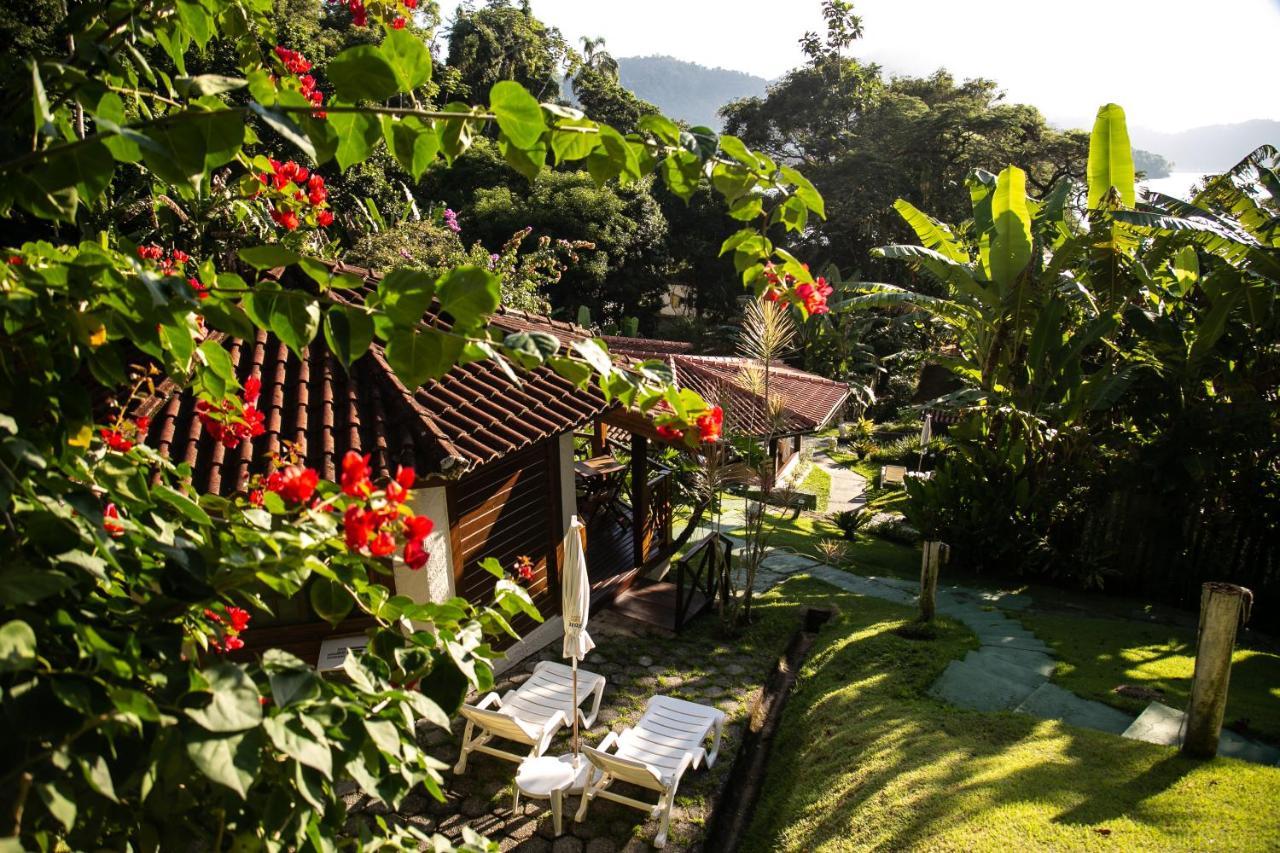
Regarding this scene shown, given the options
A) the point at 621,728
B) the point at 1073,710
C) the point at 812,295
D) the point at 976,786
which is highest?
the point at 812,295

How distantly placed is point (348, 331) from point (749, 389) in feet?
33.9

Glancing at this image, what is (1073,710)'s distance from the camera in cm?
640

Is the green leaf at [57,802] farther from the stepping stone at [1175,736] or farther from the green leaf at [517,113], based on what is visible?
the stepping stone at [1175,736]

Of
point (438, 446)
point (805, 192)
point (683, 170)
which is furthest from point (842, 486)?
point (683, 170)

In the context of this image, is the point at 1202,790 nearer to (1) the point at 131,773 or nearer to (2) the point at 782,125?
(1) the point at 131,773

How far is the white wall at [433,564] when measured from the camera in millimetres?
6859

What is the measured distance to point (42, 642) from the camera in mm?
1422

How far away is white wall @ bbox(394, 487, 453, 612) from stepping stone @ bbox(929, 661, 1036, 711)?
4.45 m

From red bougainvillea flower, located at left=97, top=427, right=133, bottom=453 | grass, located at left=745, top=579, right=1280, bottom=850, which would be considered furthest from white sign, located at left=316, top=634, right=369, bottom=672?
red bougainvillea flower, located at left=97, top=427, right=133, bottom=453

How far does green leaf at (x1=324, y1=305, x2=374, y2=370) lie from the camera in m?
1.48

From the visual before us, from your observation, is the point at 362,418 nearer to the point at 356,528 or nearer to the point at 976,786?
the point at 356,528

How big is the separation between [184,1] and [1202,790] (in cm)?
604

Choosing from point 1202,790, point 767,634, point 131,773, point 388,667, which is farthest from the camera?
point 767,634

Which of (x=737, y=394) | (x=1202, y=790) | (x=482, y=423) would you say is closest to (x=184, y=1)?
(x=482, y=423)
